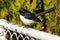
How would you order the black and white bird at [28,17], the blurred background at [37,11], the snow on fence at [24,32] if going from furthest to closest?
the black and white bird at [28,17]
the blurred background at [37,11]
the snow on fence at [24,32]

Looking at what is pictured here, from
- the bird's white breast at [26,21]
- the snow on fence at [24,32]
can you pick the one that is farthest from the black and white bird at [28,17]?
the snow on fence at [24,32]

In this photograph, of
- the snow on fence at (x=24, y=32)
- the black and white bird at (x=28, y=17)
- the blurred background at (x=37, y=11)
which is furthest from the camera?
the black and white bird at (x=28, y=17)

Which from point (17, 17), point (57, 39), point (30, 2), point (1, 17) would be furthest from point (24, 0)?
point (57, 39)

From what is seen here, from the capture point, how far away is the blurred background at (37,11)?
11.3 ft

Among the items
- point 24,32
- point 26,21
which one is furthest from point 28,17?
point 24,32

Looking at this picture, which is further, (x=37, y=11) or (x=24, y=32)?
(x=37, y=11)

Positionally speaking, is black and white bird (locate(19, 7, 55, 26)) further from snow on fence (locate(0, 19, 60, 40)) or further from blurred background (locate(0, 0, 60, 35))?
snow on fence (locate(0, 19, 60, 40))

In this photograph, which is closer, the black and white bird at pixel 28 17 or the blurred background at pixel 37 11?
the blurred background at pixel 37 11

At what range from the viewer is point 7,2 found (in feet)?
14.1

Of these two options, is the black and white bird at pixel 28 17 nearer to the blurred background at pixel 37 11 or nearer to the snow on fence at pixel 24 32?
the blurred background at pixel 37 11

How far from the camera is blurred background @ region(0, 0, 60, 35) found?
3459 mm

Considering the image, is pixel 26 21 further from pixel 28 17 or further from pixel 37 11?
pixel 37 11

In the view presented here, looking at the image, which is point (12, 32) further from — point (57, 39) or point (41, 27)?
point (57, 39)

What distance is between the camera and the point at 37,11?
3848 millimetres
